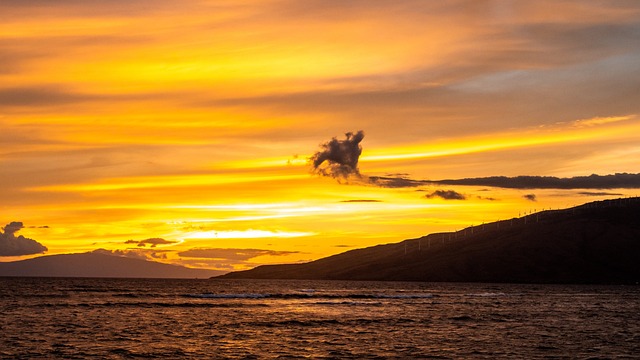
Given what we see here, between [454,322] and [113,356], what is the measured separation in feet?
195

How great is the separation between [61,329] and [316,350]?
37794 mm

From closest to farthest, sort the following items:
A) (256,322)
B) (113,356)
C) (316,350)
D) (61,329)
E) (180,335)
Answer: (113,356) < (316,350) < (180,335) < (61,329) < (256,322)

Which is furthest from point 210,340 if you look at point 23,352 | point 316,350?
point 23,352

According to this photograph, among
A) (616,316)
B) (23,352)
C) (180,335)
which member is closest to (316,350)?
(180,335)

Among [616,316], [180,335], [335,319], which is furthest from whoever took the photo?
[616,316]

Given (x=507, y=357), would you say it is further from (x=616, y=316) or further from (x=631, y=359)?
(x=616, y=316)

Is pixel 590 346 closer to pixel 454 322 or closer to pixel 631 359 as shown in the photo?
pixel 631 359

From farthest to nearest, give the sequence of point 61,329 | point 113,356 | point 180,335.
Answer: point 61,329 < point 180,335 < point 113,356

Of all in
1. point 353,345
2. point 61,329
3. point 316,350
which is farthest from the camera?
point 61,329

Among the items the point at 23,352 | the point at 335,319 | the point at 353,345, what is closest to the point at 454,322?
the point at 335,319

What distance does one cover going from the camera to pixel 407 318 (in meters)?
125

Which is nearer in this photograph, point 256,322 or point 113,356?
A: point 113,356

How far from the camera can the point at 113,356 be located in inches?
2795

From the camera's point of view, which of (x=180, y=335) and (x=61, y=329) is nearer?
(x=180, y=335)
